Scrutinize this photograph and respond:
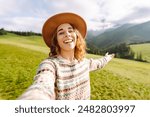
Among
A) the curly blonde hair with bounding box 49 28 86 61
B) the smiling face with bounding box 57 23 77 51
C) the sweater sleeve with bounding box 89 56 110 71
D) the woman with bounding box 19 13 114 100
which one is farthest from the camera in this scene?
the sweater sleeve with bounding box 89 56 110 71

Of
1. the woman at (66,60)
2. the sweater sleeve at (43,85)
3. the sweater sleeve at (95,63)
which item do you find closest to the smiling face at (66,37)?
the woman at (66,60)

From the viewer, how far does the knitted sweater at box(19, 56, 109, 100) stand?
7.02 feet

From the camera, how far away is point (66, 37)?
8.50 feet

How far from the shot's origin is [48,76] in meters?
2.21

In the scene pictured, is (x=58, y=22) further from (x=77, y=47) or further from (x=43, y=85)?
(x=43, y=85)

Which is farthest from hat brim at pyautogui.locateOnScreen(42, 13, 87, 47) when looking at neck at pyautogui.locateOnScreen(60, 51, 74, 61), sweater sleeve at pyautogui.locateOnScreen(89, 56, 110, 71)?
sweater sleeve at pyautogui.locateOnScreen(89, 56, 110, 71)

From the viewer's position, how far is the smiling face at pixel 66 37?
2.59 metres

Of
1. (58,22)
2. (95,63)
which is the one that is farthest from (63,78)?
(95,63)

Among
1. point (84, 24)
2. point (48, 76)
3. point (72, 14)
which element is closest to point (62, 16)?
point (72, 14)

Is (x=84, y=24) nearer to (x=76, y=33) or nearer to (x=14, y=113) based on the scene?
(x=76, y=33)

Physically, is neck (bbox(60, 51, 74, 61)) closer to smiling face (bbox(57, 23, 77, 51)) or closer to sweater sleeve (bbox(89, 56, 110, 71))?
smiling face (bbox(57, 23, 77, 51))

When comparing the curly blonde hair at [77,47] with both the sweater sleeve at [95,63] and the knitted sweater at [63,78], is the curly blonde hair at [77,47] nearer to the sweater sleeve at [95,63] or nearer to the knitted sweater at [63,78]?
the knitted sweater at [63,78]

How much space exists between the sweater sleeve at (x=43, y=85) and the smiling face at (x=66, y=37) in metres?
0.24

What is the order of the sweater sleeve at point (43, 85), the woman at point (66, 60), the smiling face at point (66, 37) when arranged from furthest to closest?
→ the smiling face at point (66, 37), the woman at point (66, 60), the sweater sleeve at point (43, 85)
